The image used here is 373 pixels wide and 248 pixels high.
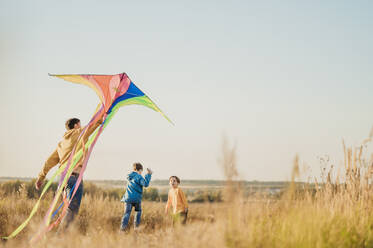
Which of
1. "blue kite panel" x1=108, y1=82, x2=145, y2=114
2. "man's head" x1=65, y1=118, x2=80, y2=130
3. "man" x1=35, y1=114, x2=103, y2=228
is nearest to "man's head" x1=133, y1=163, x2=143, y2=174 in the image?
"blue kite panel" x1=108, y1=82, x2=145, y2=114

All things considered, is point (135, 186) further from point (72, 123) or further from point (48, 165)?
point (72, 123)

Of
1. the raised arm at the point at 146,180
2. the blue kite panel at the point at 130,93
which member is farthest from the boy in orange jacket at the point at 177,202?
the blue kite panel at the point at 130,93

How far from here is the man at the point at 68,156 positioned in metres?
5.90

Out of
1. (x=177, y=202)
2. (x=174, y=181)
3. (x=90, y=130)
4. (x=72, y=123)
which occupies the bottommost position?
(x=177, y=202)

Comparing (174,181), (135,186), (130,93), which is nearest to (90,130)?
(130,93)

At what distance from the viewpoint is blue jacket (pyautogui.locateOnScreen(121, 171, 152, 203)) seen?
7952 millimetres

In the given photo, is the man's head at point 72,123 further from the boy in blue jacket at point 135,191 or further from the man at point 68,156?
the boy in blue jacket at point 135,191

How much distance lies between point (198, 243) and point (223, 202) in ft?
1.60

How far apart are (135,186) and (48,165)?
6.88 ft

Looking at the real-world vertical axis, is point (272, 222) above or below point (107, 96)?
below

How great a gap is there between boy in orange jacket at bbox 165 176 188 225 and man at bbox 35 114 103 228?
2512 millimetres

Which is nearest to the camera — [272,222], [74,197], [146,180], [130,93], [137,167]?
[272,222]

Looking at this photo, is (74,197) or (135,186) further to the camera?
(135,186)

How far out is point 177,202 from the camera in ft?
26.5
